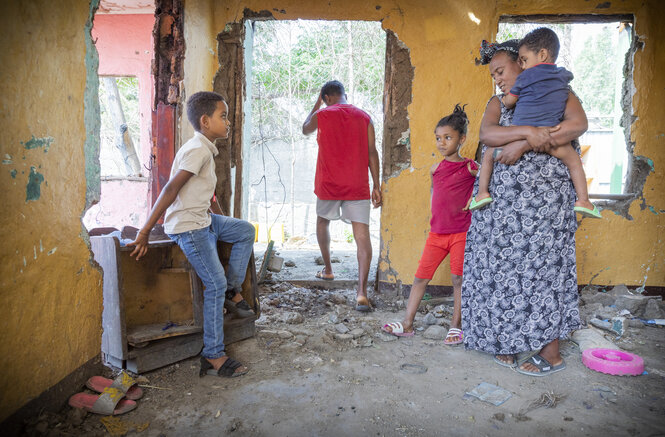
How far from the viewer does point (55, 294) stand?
6.17 feet

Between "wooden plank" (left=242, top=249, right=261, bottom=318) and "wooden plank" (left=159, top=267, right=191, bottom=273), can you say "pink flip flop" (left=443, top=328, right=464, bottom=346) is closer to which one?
"wooden plank" (left=242, top=249, right=261, bottom=318)

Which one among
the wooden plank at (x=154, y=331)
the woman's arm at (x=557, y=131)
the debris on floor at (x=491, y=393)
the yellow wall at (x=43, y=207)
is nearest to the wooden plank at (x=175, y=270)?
the wooden plank at (x=154, y=331)

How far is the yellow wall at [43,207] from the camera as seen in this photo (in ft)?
5.32

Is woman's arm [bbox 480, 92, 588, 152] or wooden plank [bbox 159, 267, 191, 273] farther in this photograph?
wooden plank [bbox 159, 267, 191, 273]

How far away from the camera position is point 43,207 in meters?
1.81

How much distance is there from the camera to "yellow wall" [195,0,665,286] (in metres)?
3.84

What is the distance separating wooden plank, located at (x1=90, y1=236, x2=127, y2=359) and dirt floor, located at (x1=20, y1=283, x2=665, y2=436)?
0.93ft

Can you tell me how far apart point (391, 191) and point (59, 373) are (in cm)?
295

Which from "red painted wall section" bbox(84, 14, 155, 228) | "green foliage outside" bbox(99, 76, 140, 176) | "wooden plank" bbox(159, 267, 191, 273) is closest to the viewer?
"wooden plank" bbox(159, 267, 191, 273)

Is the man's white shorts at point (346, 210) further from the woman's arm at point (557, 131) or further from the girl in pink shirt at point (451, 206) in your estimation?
the woman's arm at point (557, 131)

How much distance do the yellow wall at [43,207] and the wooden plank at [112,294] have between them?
9 cm

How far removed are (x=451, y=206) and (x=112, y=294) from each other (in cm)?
219

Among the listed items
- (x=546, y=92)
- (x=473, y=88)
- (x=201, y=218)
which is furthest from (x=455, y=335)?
(x=473, y=88)

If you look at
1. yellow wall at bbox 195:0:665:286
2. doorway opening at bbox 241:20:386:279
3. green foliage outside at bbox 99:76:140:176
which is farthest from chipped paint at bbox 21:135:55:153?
green foliage outside at bbox 99:76:140:176
